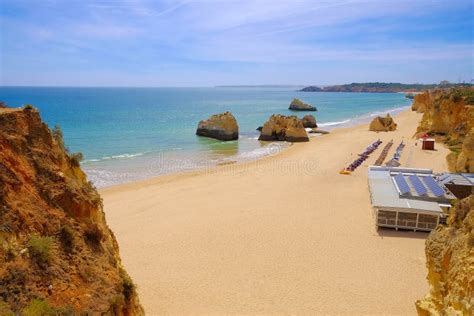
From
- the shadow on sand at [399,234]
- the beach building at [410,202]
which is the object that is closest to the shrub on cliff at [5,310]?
the shadow on sand at [399,234]

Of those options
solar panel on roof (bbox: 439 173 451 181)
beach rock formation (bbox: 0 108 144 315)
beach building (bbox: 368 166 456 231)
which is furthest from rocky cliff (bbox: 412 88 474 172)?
beach rock formation (bbox: 0 108 144 315)

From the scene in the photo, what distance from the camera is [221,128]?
47.2 metres

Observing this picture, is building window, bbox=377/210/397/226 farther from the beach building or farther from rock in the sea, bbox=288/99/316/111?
rock in the sea, bbox=288/99/316/111

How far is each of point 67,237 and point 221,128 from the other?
40.5 meters

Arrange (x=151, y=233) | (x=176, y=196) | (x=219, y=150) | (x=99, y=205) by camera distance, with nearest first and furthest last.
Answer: (x=99, y=205) < (x=151, y=233) < (x=176, y=196) < (x=219, y=150)

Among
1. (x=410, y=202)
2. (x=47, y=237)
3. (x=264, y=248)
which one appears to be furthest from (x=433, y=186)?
(x=47, y=237)

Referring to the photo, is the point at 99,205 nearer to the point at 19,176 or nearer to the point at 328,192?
the point at 19,176

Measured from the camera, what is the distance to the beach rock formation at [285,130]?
4556 centimetres

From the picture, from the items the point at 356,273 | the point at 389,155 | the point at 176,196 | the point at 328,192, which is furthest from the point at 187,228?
the point at 389,155

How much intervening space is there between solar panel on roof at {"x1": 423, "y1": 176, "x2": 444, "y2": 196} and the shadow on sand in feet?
9.57

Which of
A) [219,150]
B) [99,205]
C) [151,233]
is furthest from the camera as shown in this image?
[219,150]

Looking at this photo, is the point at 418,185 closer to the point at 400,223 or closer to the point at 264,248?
the point at 400,223

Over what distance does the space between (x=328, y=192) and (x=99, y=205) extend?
15.6m

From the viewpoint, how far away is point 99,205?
8930mm
